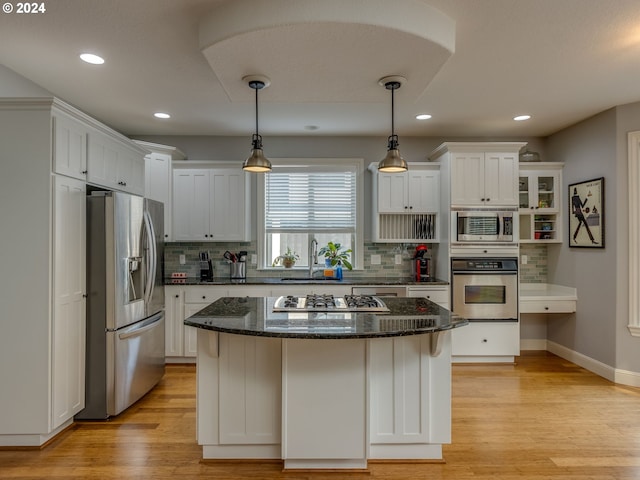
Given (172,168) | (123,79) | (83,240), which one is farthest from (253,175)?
(83,240)

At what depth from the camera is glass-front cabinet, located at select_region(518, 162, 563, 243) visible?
457 centimetres

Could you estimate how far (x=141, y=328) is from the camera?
3.23 meters

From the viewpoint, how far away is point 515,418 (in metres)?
2.98

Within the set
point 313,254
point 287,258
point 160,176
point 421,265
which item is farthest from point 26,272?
point 421,265

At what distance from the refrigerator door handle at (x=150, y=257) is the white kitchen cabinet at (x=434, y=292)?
262 centimetres

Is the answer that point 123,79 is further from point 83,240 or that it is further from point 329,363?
point 329,363

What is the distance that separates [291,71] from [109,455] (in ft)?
8.92

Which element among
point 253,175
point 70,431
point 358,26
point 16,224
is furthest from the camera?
point 253,175

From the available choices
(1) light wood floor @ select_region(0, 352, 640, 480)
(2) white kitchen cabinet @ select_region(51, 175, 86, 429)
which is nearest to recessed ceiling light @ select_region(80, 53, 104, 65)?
(2) white kitchen cabinet @ select_region(51, 175, 86, 429)

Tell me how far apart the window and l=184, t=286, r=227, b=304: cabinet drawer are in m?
0.77

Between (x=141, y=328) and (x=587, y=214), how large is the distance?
4585mm

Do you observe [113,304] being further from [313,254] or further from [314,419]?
[313,254]

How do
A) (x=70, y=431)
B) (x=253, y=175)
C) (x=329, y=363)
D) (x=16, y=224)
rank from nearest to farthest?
(x=329, y=363) → (x=16, y=224) → (x=70, y=431) → (x=253, y=175)

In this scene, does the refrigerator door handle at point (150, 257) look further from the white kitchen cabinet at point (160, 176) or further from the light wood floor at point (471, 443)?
the white kitchen cabinet at point (160, 176)
